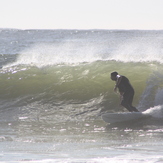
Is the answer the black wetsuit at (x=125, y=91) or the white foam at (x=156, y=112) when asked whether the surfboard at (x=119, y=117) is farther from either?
the white foam at (x=156, y=112)

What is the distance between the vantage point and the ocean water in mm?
6879

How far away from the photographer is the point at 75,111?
1188 cm

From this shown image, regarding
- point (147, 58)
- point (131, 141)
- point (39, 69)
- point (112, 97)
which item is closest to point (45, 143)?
point (131, 141)

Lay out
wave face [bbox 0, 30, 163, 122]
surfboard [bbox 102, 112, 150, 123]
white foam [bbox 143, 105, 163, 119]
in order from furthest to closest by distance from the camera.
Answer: wave face [bbox 0, 30, 163, 122] < white foam [bbox 143, 105, 163, 119] < surfboard [bbox 102, 112, 150, 123]

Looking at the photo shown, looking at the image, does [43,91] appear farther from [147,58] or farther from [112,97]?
[147,58]

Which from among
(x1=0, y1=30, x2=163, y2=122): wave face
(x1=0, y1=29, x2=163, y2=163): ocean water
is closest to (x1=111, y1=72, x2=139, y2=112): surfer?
(x1=0, y1=29, x2=163, y2=163): ocean water

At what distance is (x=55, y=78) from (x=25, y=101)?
2.49 metres

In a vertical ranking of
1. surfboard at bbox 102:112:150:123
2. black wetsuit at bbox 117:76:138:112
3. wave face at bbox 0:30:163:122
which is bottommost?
surfboard at bbox 102:112:150:123

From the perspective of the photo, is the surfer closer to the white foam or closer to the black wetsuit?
the black wetsuit

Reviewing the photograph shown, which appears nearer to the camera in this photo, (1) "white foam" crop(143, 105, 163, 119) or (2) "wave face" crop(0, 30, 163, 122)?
(1) "white foam" crop(143, 105, 163, 119)

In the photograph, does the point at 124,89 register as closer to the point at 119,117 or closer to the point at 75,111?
the point at 119,117

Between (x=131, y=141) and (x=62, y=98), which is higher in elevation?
(x=62, y=98)

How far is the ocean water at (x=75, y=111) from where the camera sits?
6879 mm

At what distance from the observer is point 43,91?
1416 cm
